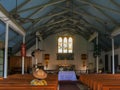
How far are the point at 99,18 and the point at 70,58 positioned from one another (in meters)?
13.0

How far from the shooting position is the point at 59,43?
3225cm

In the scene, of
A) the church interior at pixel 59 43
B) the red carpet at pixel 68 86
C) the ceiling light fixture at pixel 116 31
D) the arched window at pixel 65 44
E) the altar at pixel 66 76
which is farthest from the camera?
the arched window at pixel 65 44

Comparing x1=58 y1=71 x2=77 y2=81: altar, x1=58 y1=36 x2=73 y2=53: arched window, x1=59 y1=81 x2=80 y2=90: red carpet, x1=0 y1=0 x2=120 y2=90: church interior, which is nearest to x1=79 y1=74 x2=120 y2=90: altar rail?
x1=0 y1=0 x2=120 y2=90: church interior

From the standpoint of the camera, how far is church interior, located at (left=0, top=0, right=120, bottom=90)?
1135cm

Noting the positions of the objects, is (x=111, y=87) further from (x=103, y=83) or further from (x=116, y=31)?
(x=116, y=31)

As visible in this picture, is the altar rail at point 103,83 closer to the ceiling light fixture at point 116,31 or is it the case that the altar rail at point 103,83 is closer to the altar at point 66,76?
the ceiling light fixture at point 116,31

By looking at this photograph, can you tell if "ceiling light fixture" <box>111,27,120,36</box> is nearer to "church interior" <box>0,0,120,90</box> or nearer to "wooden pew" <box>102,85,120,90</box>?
"church interior" <box>0,0,120,90</box>

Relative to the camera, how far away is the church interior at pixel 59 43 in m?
11.4

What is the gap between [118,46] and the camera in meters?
24.6

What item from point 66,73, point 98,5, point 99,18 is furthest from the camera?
point 66,73

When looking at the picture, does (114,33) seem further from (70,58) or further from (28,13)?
(70,58)

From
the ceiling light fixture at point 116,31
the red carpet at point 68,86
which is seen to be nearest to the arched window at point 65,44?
the ceiling light fixture at point 116,31

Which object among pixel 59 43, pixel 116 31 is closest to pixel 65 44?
pixel 59 43

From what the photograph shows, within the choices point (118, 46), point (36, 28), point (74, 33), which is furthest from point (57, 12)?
point (74, 33)
